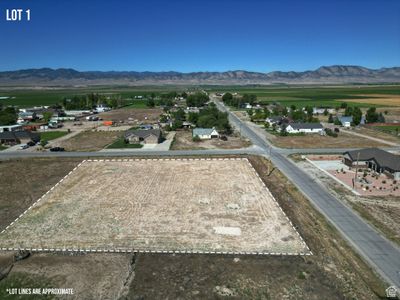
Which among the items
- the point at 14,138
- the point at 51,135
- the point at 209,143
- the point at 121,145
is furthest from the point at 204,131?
the point at 14,138

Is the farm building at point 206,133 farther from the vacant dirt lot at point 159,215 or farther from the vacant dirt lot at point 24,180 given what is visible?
the vacant dirt lot at point 24,180

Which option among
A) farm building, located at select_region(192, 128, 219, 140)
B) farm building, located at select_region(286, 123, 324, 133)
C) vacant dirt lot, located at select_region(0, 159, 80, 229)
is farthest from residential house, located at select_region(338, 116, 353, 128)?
vacant dirt lot, located at select_region(0, 159, 80, 229)

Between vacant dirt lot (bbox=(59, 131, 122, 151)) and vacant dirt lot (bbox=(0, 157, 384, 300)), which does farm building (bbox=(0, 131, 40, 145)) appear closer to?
vacant dirt lot (bbox=(59, 131, 122, 151))

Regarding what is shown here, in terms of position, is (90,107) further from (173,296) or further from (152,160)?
(173,296)

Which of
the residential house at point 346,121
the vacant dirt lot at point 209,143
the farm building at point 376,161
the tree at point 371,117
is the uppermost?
the tree at point 371,117

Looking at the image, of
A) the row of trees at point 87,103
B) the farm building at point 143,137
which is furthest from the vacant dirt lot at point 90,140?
the row of trees at point 87,103

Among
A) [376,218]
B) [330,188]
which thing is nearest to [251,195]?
[330,188]

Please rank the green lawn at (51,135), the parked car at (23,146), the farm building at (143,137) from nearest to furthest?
the parked car at (23,146), the farm building at (143,137), the green lawn at (51,135)
